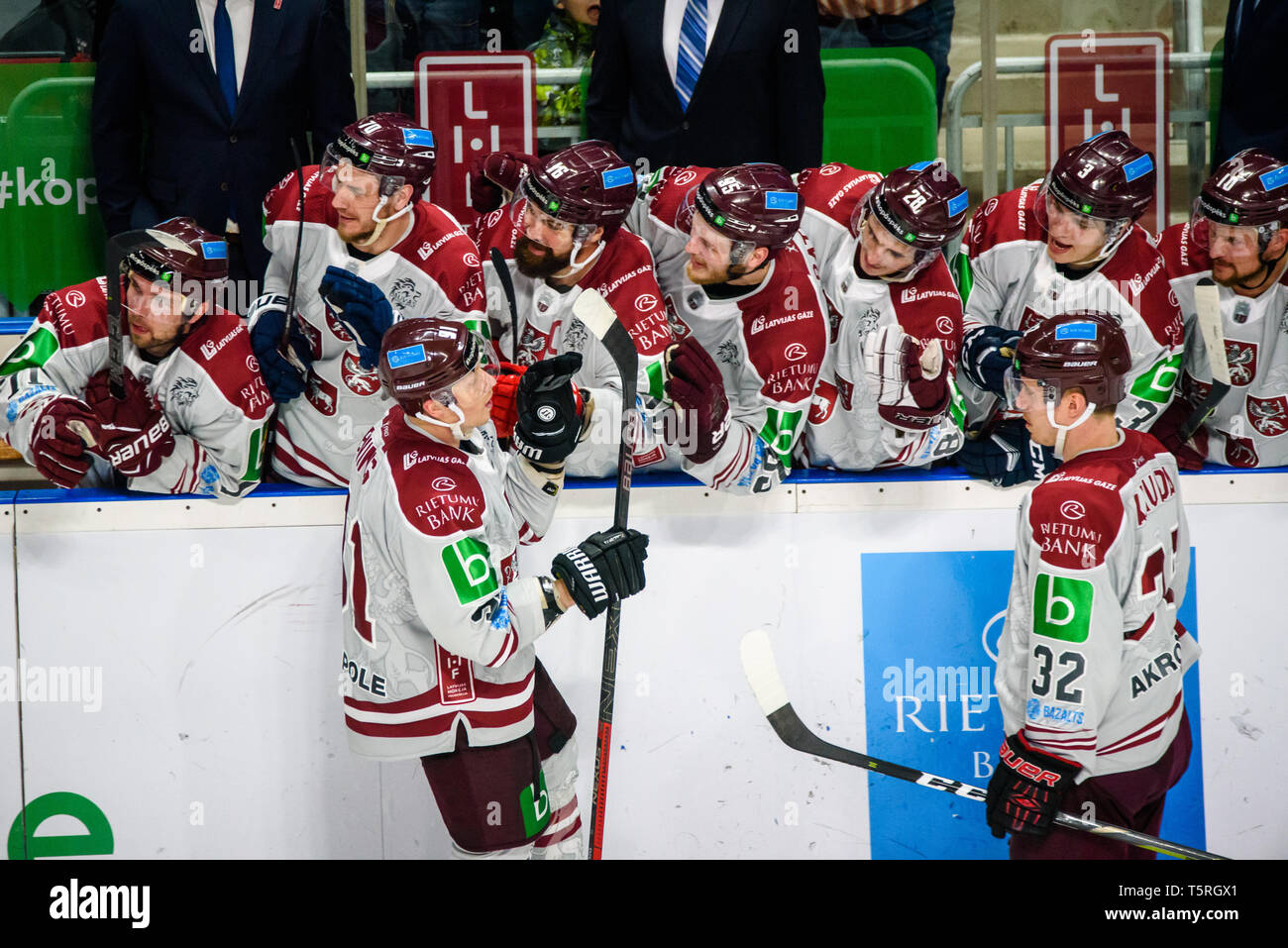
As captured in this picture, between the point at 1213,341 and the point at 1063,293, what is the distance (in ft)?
1.38

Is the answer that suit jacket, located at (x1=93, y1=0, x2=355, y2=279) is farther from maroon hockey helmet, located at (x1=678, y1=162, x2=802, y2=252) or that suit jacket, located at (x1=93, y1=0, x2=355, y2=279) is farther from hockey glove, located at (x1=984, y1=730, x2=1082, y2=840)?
hockey glove, located at (x1=984, y1=730, x2=1082, y2=840)

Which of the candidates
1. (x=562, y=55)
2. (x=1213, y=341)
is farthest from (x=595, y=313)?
(x=1213, y=341)

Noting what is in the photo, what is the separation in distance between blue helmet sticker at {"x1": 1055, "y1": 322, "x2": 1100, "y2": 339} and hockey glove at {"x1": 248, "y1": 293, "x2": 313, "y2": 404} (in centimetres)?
194

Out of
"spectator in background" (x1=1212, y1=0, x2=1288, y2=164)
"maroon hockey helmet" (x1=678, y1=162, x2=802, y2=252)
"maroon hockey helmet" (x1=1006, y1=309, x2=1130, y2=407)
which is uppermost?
"spectator in background" (x1=1212, y1=0, x2=1288, y2=164)

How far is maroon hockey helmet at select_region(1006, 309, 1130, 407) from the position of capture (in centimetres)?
298

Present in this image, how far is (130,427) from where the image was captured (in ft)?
11.7

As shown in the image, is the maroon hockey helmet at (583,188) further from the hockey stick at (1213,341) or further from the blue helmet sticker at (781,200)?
the hockey stick at (1213,341)

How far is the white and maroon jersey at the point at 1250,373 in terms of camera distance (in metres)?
3.92

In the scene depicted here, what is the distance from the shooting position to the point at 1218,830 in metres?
3.82

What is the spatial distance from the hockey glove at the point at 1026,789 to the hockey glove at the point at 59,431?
2.36 m

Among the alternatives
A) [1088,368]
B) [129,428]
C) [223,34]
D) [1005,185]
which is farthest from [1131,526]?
[223,34]

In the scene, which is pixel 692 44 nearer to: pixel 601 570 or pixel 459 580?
pixel 601 570

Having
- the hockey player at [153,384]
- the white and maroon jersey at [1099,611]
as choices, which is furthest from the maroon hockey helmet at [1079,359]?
the hockey player at [153,384]

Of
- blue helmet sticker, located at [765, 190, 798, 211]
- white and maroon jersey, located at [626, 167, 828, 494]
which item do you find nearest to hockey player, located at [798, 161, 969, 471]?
white and maroon jersey, located at [626, 167, 828, 494]
